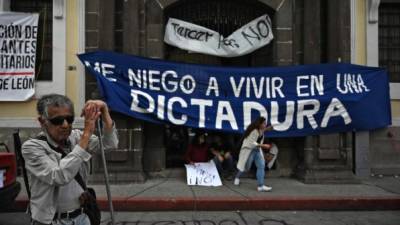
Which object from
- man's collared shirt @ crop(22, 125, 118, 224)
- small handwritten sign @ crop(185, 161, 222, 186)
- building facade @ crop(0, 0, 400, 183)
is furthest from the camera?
building facade @ crop(0, 0, 400, 183)

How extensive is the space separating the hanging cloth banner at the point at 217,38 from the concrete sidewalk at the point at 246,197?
3.14 meters

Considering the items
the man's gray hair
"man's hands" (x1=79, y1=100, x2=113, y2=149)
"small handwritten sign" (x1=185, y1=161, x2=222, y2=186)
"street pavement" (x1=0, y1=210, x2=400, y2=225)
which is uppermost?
the man's gray hair

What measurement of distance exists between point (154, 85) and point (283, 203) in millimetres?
3877

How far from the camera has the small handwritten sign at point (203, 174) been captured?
11.1m

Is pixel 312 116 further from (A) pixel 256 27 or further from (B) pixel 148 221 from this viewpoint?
(B) pixel 148 221

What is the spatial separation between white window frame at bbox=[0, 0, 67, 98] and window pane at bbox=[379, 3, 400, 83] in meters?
7.65

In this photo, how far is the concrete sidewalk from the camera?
30.7 ft

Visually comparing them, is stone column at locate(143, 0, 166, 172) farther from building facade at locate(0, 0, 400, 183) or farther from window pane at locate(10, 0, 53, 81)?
window pane at locate(10, 0, 53, 81)

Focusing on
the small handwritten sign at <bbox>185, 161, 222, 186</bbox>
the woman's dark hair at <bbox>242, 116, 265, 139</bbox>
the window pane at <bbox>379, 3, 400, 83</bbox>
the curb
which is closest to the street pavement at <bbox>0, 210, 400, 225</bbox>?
the curb

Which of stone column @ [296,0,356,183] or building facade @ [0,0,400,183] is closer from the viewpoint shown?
building facade @ [0,0,400,183]

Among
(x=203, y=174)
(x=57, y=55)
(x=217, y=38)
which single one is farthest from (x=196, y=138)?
(x=57, y=55)

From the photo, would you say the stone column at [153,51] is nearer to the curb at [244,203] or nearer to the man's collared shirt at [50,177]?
the curb at [244,203]

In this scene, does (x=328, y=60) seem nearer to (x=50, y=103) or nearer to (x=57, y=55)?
(x=57, y=55)

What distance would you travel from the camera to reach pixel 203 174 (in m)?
11.3
